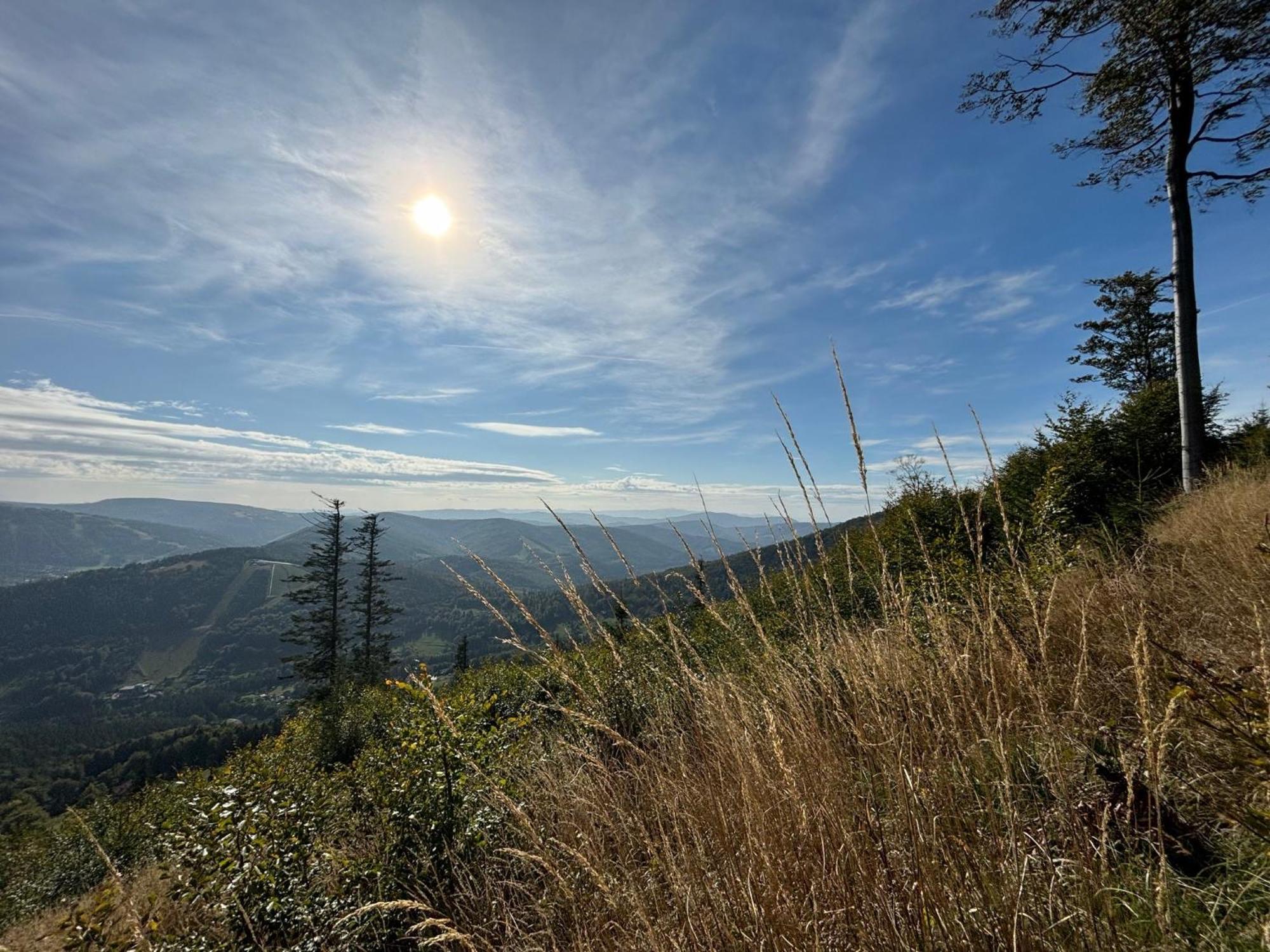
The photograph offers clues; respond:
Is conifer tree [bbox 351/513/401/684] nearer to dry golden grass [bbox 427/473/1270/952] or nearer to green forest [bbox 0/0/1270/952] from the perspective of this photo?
green forest [bbox 0/0/1270/952]

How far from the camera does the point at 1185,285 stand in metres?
6.98

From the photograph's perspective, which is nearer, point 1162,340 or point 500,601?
point 500,601

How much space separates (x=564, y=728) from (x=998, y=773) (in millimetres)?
3164

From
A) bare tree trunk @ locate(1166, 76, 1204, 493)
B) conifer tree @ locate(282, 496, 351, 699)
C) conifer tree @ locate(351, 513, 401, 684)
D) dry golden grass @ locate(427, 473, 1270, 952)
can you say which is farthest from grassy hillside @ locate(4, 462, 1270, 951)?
conifer tree @ locate(351, 513, 401, 684)

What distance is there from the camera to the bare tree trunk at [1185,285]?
6852mm

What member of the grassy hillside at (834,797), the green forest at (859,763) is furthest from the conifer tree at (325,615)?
the grassy hillside at (834,797)

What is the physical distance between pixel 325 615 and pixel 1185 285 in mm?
40221

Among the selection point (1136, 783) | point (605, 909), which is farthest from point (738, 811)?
point (1136, 783)

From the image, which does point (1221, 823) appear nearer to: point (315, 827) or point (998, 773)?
point (998, 773)

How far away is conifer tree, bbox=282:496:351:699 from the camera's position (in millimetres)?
31406

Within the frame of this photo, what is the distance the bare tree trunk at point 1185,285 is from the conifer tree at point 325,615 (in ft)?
112

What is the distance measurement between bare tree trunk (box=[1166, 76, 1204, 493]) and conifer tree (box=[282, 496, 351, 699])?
3410cm

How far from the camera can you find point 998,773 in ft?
6.52

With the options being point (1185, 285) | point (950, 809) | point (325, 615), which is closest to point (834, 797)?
point (950, 809)
